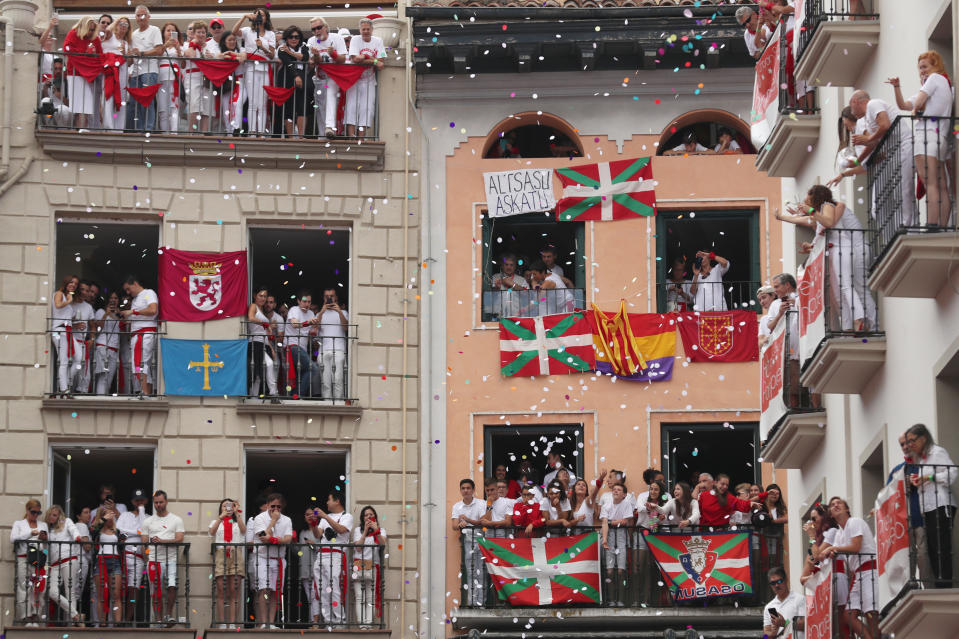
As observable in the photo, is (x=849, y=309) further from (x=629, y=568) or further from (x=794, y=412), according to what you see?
(x=629, y=568)

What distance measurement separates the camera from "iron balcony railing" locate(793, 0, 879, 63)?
24703 mm

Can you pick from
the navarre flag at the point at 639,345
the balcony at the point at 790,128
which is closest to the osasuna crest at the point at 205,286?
the navarre flag at the point at 639,345

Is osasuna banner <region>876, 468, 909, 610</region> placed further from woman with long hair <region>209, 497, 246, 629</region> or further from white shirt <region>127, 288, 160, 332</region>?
white shirt <region>127, 288, 160, 332</region>

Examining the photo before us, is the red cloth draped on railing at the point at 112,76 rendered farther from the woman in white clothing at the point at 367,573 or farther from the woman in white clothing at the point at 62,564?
the woman in white clothing at the point at 367,573

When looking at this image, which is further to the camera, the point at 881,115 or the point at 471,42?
the point at 471,42

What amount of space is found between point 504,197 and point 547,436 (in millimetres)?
3588

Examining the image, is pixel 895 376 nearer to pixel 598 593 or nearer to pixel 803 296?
pixel 803 296

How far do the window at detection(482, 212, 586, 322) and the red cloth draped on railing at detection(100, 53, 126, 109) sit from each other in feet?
18.6

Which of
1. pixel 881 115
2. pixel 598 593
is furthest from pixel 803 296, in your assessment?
pixel 598 593

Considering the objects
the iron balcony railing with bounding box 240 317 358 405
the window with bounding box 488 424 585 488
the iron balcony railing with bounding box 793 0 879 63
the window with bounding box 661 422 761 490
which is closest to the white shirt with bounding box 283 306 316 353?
the iron balcony railing with bounding box 240 317 358 405

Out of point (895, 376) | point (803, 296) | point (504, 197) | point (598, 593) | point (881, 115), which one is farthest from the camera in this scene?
point (504, 197)

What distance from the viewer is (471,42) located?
116ft

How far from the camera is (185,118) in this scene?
117 ft

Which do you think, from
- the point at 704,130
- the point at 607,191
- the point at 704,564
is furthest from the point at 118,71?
the point at 704,564
